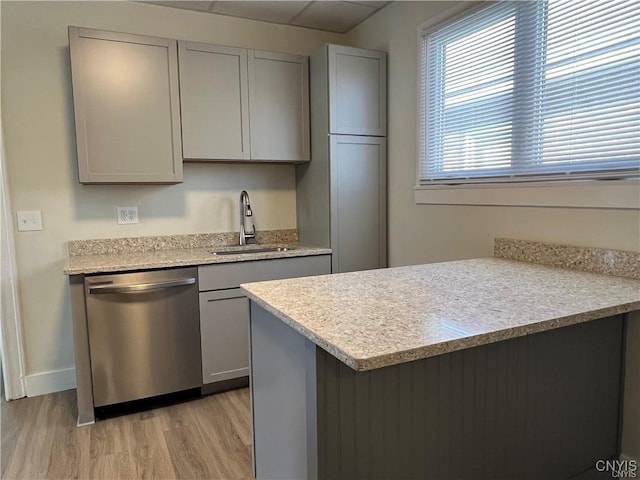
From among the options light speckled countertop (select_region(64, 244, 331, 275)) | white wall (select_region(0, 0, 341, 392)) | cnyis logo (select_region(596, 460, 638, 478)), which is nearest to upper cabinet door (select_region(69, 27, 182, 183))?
white wall (select_region(0, 0, 341, 392))

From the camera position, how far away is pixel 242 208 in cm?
306

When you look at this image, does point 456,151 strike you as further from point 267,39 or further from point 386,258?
point 267,39

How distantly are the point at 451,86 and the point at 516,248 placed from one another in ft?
3.35

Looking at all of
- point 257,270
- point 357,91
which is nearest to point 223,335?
point 257,270

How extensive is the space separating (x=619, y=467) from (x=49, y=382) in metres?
3.07

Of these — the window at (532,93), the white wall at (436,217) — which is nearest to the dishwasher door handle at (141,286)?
the white wall at (436,217)

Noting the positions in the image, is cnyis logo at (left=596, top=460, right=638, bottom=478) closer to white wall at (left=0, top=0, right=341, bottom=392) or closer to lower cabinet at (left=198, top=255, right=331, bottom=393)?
lower cabinet at (left=198, top=255, right=331, bottom=393)

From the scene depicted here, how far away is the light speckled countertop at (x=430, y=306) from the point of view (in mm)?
1007

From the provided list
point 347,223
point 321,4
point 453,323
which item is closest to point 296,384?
point 453,323

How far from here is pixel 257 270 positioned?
2.61 meters

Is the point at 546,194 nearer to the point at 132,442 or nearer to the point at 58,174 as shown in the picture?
the point at 132,442

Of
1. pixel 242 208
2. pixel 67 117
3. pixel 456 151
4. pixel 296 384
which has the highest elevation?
pixel 67 117

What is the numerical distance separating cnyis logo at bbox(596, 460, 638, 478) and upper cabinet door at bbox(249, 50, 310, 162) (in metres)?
2.29

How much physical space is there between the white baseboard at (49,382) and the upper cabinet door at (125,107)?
1270 mm
